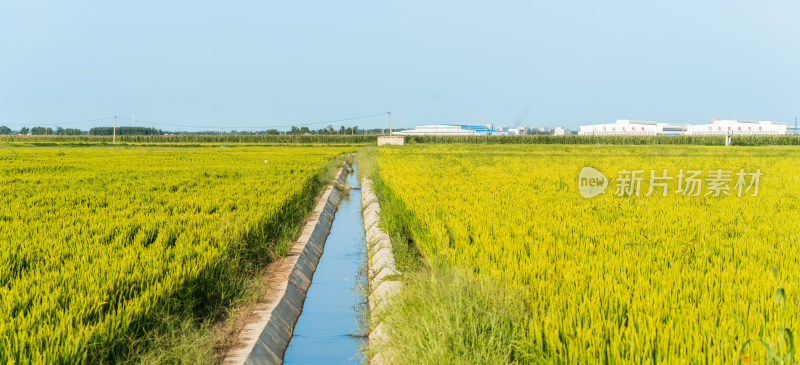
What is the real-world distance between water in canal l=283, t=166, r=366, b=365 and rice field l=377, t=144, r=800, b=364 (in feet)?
3.04

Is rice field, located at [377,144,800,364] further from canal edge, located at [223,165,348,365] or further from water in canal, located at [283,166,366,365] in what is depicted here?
canal edge, located at [223,165,348,365]

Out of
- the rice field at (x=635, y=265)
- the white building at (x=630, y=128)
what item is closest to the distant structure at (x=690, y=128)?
the white building at (x=630, y=128)

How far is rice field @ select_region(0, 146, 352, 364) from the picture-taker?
2654mm

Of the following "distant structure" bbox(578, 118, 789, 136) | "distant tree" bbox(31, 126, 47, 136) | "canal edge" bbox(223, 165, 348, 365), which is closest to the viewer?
"canal edge" bbox(223, 165, 348, 365)

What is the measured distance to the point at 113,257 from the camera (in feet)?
13.3

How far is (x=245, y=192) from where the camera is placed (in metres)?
9.20

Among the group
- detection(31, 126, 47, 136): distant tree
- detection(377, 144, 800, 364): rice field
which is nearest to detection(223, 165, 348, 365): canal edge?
detection(377, 144, 800, 364): rice field

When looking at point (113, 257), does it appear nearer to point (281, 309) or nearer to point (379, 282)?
point (281, 309)

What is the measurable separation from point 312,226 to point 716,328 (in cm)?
641

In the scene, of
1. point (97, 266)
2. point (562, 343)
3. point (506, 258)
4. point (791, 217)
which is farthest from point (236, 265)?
point (791, 217)

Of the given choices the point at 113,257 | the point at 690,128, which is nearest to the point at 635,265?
the point at 113,257

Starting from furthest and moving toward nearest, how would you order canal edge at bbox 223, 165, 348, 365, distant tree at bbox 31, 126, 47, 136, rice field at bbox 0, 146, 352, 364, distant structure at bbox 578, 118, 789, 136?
1. distant tree at bbox 31, 126, 47, 136
2. distant structure at bbox 578, 118, 789, 136
3. canal edge at bbox 223, 165, 348, 365
4. rice field at bbox 0, 146, 352, 364

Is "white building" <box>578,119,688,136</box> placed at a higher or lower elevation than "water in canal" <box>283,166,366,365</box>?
higher

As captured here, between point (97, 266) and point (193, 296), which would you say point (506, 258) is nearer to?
point (193, 296)
